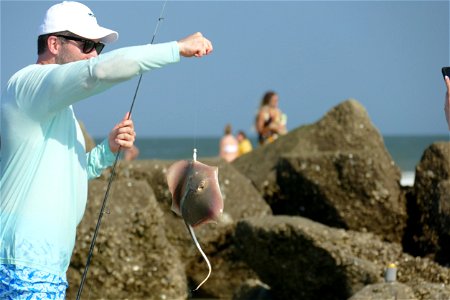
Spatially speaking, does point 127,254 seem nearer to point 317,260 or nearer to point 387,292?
point 317,260

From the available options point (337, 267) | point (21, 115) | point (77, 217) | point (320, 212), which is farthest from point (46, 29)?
point (320, 212)

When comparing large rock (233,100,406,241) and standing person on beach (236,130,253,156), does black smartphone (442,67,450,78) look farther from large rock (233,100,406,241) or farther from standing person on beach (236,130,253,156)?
standing person on beach (236,130,253,156)

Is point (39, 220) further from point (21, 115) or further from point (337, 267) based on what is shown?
point (337, 267)

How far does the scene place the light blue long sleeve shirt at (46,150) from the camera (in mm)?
3809

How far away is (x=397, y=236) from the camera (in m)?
9.46

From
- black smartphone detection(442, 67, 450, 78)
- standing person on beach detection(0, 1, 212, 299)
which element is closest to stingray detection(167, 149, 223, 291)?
standing person on beach detection(0, 1, 212, 299)

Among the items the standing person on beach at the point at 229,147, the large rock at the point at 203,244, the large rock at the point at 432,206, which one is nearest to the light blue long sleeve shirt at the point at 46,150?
the large rock at the point at 432,206

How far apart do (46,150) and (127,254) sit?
439 centimetres

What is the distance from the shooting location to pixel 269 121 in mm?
15328

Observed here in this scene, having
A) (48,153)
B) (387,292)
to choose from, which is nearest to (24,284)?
(48,153)

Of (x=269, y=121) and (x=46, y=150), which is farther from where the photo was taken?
(x=269, y=121)

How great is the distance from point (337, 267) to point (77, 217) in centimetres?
410

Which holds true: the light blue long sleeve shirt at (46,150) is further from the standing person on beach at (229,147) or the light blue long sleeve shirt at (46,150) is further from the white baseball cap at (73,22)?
the standing person on beach at (229,147)

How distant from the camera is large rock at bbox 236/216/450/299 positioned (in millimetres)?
7750
